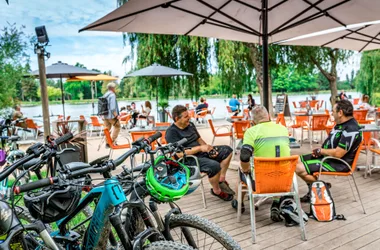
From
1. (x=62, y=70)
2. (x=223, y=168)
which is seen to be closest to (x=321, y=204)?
(x=223, y=168)

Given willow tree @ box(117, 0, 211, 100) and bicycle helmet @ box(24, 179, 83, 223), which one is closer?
bicycle helmet @ box(24, 179, 83, 223)

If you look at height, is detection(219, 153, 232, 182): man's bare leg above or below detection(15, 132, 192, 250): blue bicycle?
below

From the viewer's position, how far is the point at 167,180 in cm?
156

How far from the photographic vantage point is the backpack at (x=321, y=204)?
3113mm

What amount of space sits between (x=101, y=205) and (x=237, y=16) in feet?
12.9

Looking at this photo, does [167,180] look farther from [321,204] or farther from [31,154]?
[321,204]

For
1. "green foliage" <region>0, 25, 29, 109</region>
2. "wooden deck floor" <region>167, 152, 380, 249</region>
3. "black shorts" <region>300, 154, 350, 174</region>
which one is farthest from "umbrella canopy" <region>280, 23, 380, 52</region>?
"green foliage" <region>0, 25, 29, 109</region>

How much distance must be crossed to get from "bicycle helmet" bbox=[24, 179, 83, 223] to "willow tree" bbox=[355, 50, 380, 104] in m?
17.4

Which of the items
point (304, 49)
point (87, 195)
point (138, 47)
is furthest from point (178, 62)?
point (87, 195)

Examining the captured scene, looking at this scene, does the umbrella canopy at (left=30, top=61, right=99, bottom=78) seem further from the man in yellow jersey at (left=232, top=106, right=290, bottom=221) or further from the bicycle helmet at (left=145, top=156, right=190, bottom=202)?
the bicycle helmet at (left=145, top=156, right=190, bottom=202)

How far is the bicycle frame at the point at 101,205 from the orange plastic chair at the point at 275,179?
59.7 inches

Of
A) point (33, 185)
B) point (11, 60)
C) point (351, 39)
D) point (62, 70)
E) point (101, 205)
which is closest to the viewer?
point (33, 185)

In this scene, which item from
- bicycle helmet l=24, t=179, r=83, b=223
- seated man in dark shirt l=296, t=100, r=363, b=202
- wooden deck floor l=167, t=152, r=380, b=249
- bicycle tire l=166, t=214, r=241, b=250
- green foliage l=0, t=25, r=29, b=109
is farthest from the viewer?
green foliage l=0, t=25, r=29, b=109

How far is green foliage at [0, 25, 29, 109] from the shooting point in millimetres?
5504
